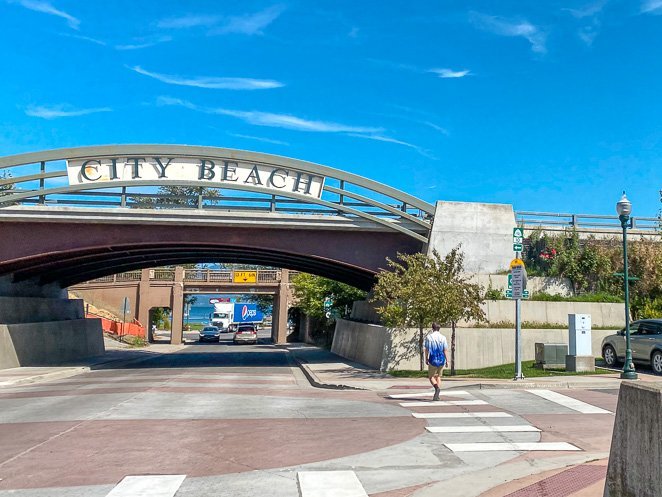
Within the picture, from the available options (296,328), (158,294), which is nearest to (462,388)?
(158,294)

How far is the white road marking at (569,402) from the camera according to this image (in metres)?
12.8

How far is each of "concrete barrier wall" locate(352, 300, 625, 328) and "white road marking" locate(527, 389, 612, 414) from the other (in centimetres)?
825

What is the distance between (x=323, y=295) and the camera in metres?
47.8

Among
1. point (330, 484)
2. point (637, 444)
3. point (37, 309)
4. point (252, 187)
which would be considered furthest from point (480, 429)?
point (37, 309)

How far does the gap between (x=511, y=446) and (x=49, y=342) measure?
85.9 ft

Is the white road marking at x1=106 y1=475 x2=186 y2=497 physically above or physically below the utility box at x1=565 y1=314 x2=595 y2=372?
below

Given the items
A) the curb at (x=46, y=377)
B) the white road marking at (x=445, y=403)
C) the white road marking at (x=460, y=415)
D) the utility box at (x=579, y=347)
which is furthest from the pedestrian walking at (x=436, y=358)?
the curb at (x=46, y=377)

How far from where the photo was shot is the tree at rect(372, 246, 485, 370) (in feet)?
65.0

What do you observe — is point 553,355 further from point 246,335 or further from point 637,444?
point 246,335

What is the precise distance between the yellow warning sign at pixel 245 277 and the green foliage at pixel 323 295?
12.0 metres

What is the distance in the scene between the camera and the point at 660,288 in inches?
1032

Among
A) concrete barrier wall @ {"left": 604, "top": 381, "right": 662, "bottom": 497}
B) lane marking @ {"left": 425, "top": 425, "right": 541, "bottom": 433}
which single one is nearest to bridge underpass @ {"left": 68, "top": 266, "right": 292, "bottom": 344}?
lane marking @ {"left": 425, "top": 425, "right": 541, "bottom": 433}

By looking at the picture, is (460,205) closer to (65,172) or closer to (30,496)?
(65,172)

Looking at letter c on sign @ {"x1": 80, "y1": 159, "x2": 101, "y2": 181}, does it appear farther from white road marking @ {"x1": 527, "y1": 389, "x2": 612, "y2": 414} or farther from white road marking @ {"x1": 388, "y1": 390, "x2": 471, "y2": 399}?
white road marking @ {"x1": 527, "y1": 389, "x2": 612, "y2": 414}
